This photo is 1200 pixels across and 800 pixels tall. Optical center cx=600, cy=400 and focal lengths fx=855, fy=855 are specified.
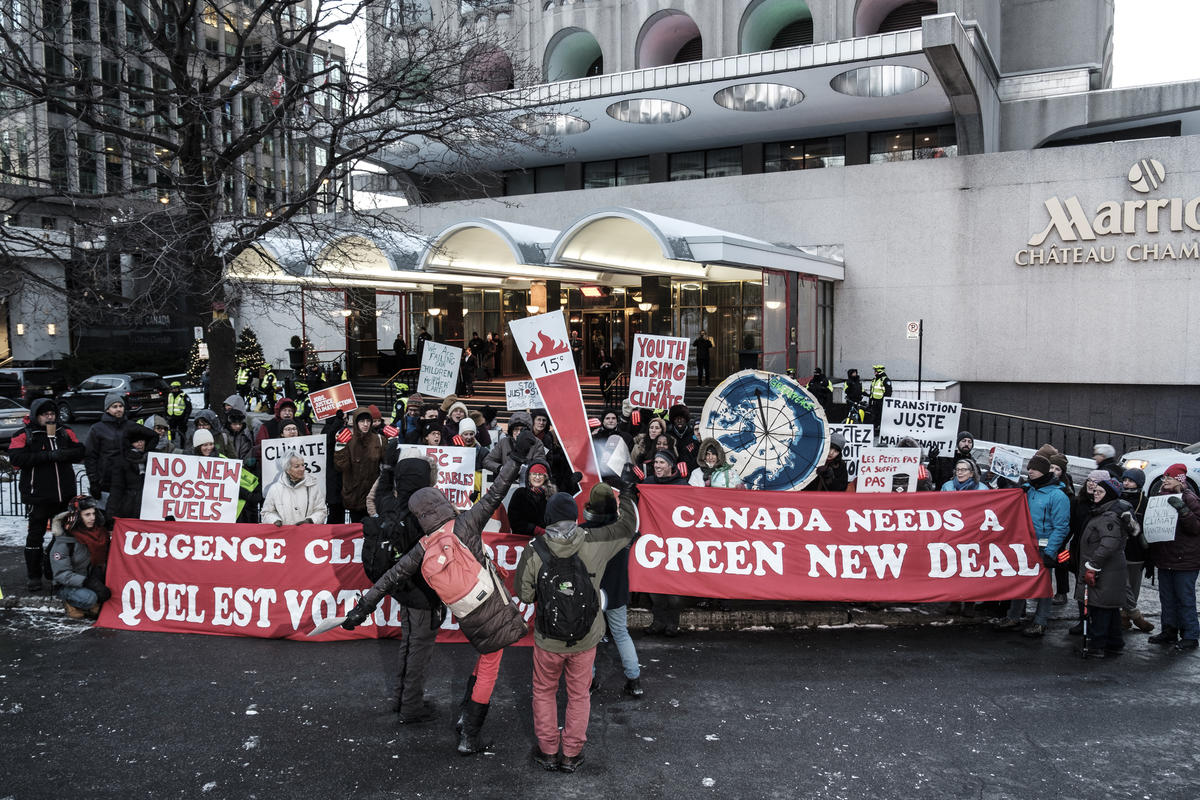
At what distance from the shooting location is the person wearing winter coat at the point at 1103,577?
7469mm

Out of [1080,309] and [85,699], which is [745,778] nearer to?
[85,699]

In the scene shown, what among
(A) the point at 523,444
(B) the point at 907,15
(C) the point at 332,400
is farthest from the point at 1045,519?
(B) the point at 907,15

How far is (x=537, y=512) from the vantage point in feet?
26.2

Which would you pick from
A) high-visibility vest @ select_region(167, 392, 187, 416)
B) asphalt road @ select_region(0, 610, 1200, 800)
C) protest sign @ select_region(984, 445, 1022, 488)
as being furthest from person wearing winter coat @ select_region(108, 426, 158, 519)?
protest sign @ select_region(984, 445, 1022, 488)

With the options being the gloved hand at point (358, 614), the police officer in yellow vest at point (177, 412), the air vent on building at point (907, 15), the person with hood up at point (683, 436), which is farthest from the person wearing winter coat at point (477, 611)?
the air vent on building at point (907, 15)

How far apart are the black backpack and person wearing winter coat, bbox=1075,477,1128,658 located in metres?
4.83

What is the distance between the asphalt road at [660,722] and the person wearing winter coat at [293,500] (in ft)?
4.39

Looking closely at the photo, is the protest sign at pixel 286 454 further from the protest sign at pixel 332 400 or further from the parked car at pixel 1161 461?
the parked car at pixel 1161 461

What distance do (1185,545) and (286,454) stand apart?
911cm

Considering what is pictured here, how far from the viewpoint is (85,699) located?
6703mm

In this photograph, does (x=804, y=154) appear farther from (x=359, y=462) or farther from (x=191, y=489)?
(x=191, y=489)

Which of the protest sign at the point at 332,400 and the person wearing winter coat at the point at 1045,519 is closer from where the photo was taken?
the person wearing winter coat at the point at 1045,519

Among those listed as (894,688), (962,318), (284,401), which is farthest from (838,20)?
(894,688)

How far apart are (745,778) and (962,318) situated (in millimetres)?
21804
